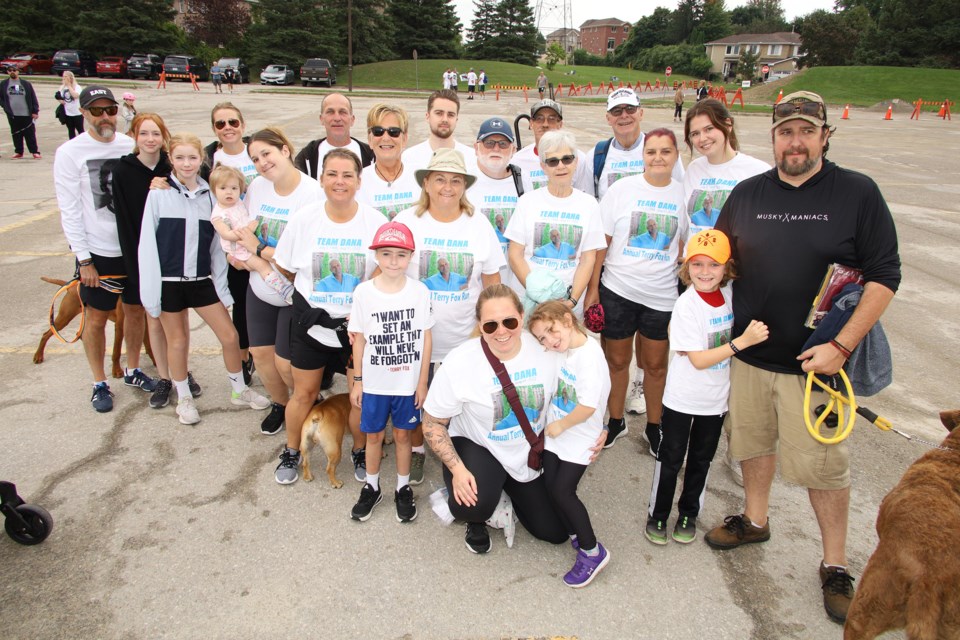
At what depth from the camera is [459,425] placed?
3318 millimetres

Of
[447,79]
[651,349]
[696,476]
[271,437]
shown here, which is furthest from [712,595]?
[447,79]

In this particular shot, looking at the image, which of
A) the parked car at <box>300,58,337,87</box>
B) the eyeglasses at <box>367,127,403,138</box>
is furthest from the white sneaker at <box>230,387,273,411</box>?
the parked car at <box>300,58,337,87</box>

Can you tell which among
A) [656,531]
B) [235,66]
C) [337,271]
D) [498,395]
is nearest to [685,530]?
[656,531]

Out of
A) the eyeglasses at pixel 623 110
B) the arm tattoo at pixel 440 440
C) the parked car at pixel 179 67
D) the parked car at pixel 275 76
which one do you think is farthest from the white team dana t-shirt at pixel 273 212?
the parked car at pixel 179 67

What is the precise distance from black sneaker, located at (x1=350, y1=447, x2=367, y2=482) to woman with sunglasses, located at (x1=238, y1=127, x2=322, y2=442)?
0.71m

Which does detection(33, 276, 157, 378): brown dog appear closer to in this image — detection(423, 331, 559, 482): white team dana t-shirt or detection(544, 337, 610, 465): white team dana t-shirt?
detection(423, 331, 559, 482): white team dana t-shirt

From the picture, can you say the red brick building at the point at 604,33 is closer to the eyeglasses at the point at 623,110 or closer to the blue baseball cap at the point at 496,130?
the eyeglasses at the point at 623,110

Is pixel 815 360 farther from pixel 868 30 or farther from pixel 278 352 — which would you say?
pixel 868 30

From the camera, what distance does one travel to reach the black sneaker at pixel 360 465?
3756 millimetres

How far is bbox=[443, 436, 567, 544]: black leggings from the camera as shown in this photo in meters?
3.12

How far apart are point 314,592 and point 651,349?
101 inches

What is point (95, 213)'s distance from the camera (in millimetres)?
4258

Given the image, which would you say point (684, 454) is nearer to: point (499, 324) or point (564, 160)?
point (499, 324)

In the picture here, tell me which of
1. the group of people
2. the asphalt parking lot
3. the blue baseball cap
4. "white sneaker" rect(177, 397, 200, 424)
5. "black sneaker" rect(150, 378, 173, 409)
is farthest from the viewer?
"black sneaker" rect(150, 378, 173, 409)
